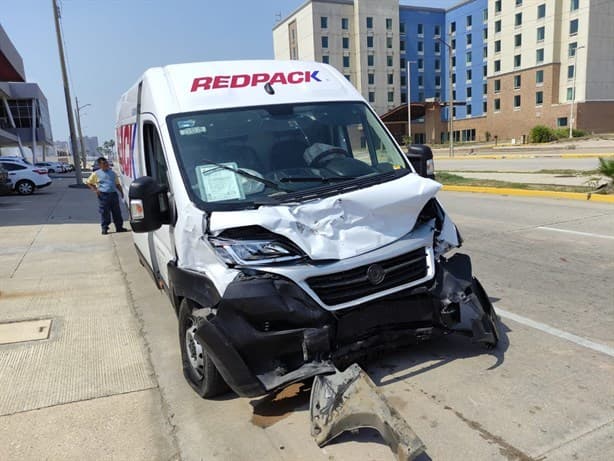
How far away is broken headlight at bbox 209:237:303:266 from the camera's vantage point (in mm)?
3262

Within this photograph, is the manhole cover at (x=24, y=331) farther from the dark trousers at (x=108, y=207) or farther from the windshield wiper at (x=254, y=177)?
the dark trousers at (x=108, y=207)

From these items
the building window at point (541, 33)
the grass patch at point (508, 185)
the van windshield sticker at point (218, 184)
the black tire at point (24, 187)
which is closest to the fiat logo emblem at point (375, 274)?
the van windshield sticker at point (218, 184)

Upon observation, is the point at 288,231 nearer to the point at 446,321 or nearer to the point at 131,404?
the point at 446,321

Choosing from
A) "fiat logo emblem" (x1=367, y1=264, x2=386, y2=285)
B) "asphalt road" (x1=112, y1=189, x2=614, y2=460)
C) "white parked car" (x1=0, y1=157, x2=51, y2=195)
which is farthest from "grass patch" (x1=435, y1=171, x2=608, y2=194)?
"white parked car" (x1=0, y1=157, x2=51, y2=195)

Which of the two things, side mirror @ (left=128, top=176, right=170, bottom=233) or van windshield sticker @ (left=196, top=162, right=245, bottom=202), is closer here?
van windshield sticker @ (left=196, top=162, right=245, bottom=202)

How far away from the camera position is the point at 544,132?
5072 centimetres

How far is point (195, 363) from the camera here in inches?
155

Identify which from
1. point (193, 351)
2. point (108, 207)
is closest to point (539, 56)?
point (108, 207)

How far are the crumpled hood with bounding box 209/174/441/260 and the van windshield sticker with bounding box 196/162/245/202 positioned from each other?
10.6 inches

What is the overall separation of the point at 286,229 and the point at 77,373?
8.02 feet

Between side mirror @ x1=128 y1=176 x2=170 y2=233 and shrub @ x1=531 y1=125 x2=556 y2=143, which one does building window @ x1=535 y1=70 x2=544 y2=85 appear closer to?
shrub @ x1=531 y1=125 x2=556 y2=143

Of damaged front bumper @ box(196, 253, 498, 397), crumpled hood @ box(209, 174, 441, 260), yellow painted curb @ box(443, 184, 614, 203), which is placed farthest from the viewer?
yellow painted curb @ box(443, 184, 614, 203)

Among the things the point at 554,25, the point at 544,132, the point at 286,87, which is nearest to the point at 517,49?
the point at 554,25

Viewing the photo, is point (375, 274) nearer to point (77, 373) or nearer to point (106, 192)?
point (77, 373)
